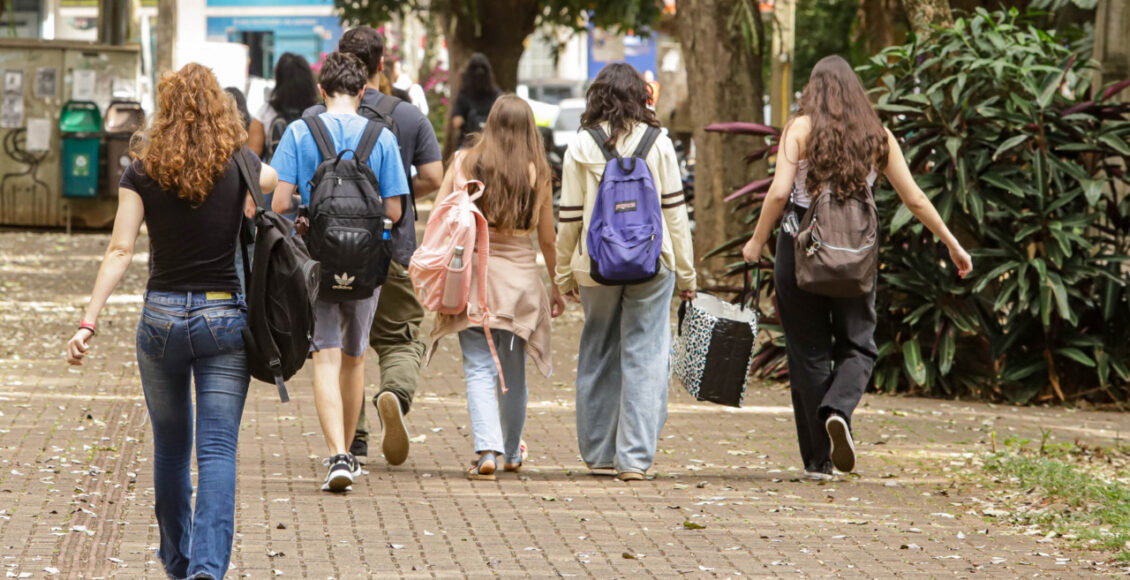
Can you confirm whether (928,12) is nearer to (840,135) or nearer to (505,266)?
(840,135)

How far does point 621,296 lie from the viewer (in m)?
7.03

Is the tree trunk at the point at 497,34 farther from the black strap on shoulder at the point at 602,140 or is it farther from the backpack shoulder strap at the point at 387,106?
the black strap on shoulder at the point at 602,140

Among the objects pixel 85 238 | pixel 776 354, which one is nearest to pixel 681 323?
pixel 776 354

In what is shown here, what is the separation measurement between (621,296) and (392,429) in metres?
1.12

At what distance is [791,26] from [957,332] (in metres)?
9.10

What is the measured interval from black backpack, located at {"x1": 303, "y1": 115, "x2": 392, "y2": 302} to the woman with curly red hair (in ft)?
5.14

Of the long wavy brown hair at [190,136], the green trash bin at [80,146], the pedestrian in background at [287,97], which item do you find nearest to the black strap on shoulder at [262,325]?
the long wavy brown hair at [190,136]

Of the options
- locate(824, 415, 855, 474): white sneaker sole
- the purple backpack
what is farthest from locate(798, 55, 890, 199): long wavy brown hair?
locate(824, 415, 855, 474): white sneaker sole

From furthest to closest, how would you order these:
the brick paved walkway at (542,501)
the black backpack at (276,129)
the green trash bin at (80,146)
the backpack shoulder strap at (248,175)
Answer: the green trash bin at (80,146)
the black backpack at (276,129)
the brick paved walkway at (542,501)
the backpack shoulder strap at (248,175)

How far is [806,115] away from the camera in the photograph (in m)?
6.96

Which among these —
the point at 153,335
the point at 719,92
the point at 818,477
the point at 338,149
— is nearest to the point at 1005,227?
the point at 818,477

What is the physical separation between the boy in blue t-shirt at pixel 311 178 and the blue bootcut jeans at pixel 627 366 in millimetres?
961

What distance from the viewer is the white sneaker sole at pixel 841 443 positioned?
→ 22.6ft

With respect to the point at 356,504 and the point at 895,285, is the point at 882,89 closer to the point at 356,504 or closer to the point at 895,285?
the point at 895,285
